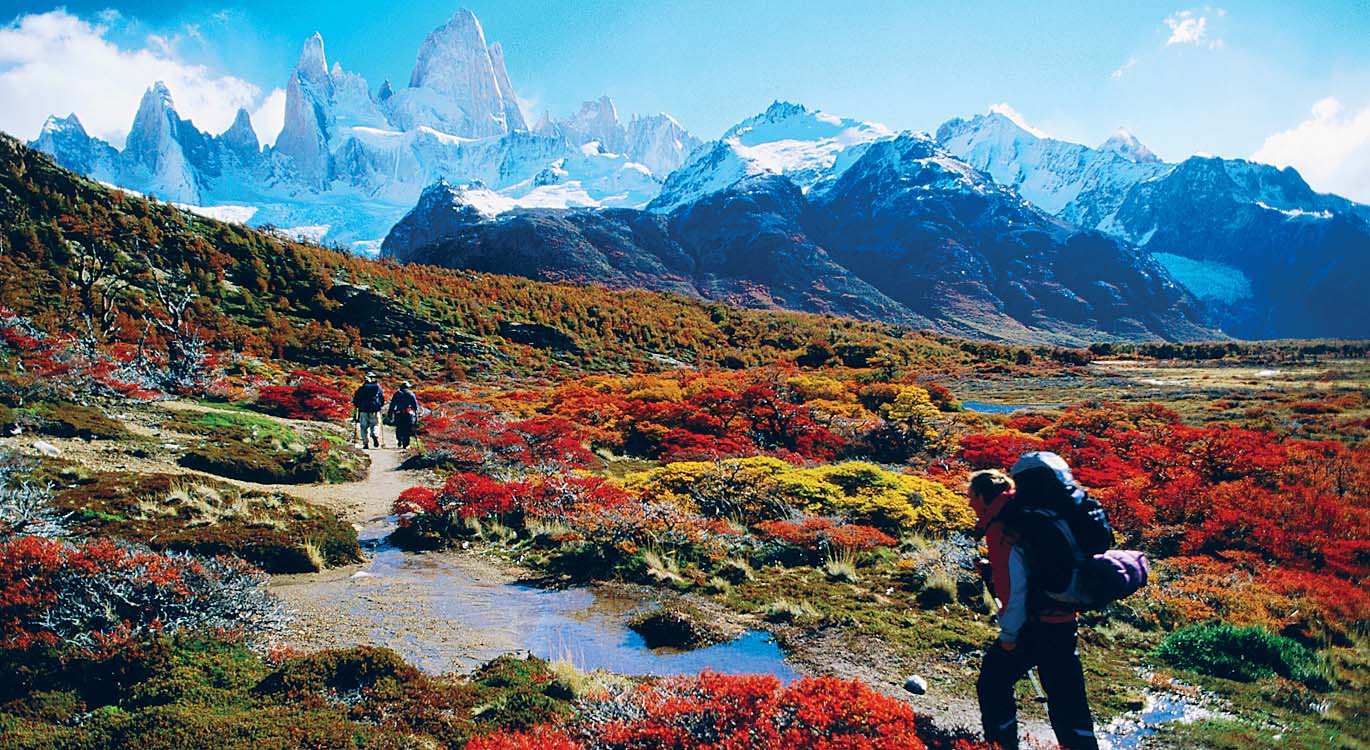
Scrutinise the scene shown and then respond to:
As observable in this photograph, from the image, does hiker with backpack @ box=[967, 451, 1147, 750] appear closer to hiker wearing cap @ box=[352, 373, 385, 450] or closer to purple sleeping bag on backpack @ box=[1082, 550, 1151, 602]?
purple sleeping bag on backpack @ box=[1082, 550, 1151, 602]

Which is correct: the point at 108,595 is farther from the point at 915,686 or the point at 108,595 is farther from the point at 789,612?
the point at 915,686

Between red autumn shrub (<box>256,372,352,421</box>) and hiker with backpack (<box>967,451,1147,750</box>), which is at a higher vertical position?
red autumn shrub (<box>256,372,352,421</box>)

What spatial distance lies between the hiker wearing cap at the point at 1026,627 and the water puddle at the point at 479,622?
91.7 inches

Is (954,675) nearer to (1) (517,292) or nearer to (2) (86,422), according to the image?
(2) (86,422)

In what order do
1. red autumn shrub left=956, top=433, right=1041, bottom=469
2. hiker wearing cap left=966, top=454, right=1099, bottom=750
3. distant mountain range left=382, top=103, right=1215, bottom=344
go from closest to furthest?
hiker wearing cap left=966, top=454, right=1099, bottom=750
red autumn shrub left=956, top=433, right=1041, bottom=469
distant mountain range left=382, top=103, right=1215, bottom=344

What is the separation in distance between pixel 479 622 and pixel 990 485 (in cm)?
579

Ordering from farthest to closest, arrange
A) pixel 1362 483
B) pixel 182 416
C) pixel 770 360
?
pixel 770 360
pixel 182 416
pixel 1362 483

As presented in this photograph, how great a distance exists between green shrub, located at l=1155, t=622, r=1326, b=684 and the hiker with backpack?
3.38m

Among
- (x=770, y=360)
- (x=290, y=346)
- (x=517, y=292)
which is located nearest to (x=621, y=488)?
(x=290, y=346)

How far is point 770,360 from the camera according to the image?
43.5m

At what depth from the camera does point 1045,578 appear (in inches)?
154

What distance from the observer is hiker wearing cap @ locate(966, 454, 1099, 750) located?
13.2 ft

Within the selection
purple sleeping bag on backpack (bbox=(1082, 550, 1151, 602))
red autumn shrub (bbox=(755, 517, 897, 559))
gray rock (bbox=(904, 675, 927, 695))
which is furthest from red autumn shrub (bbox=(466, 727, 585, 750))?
red autumn shrub (bbox=(755, 517, 897, 559))

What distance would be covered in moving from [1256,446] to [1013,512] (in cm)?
1172
